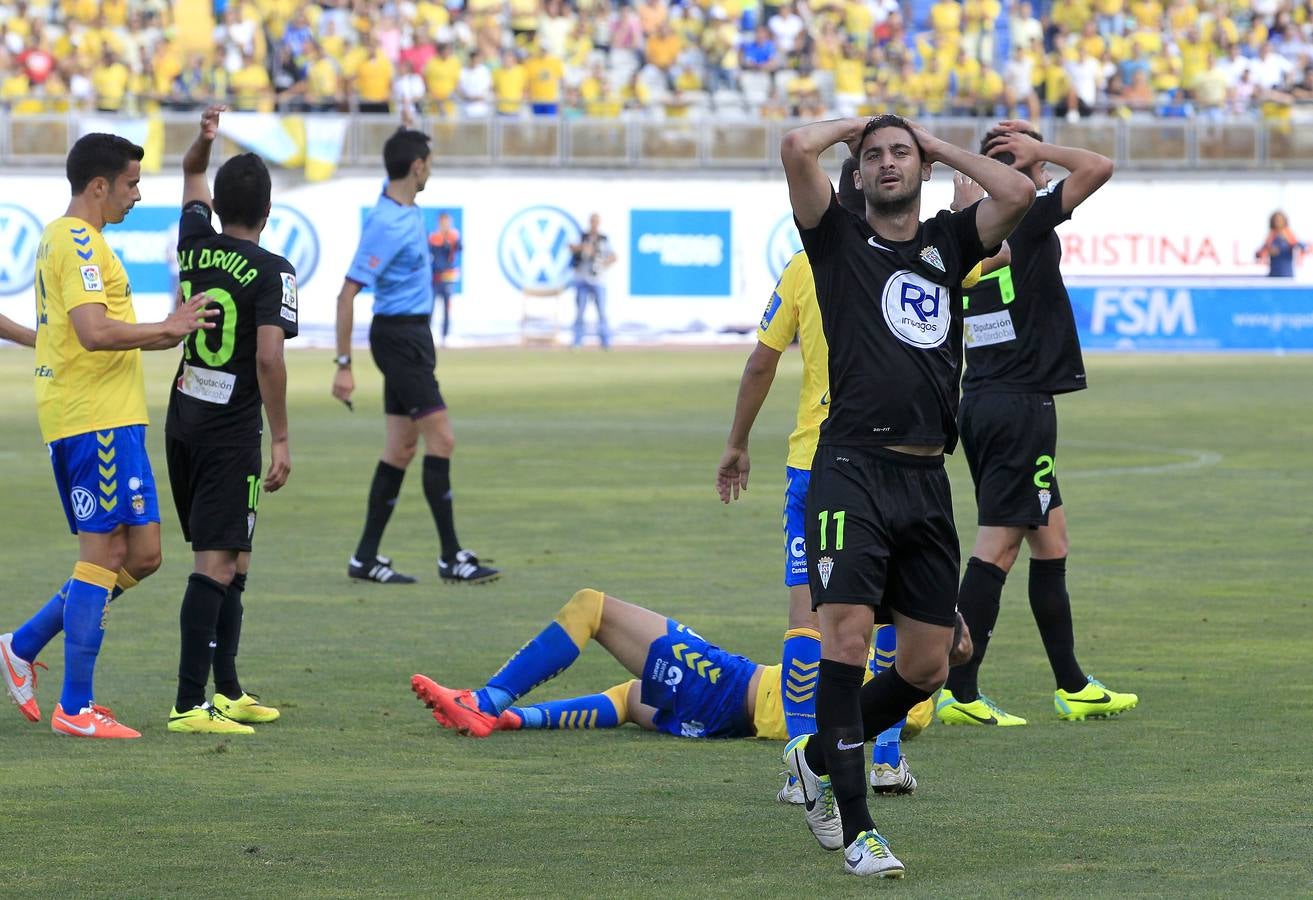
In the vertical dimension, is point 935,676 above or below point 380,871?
above

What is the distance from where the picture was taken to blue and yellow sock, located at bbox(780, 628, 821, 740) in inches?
261

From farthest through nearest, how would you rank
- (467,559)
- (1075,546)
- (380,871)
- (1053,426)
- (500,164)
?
1. (500,164)
2. (1075,546)
3. (467,559)
4. (1053,426)
5. (380,871)

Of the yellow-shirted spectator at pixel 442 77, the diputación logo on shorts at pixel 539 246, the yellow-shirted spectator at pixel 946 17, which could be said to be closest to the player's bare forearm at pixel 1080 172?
the diputación logo on shorts at pixel 539 246

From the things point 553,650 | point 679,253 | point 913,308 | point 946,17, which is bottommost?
point 679,253

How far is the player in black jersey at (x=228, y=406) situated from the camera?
7.86 meters

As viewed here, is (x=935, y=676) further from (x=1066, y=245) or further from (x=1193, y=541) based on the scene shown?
(x=1066, y=245)

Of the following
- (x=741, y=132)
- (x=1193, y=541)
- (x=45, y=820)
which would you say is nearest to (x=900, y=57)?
(x=741, y=132)

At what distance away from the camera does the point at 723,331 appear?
3831cm

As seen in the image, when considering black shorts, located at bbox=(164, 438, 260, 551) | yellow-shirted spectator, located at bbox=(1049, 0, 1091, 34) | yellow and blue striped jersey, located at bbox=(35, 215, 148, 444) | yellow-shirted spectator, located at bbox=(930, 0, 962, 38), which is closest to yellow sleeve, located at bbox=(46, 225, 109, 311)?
yellow and blue striped jersey, located at bbox=(35, 215, 148, 444)

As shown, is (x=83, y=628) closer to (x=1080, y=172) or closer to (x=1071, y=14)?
(x=1080, y=172)

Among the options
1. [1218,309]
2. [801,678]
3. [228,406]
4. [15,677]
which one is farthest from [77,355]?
[1218,309]

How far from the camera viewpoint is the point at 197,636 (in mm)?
7809

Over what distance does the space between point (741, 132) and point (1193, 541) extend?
25.8 metres

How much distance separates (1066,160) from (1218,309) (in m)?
28.8
